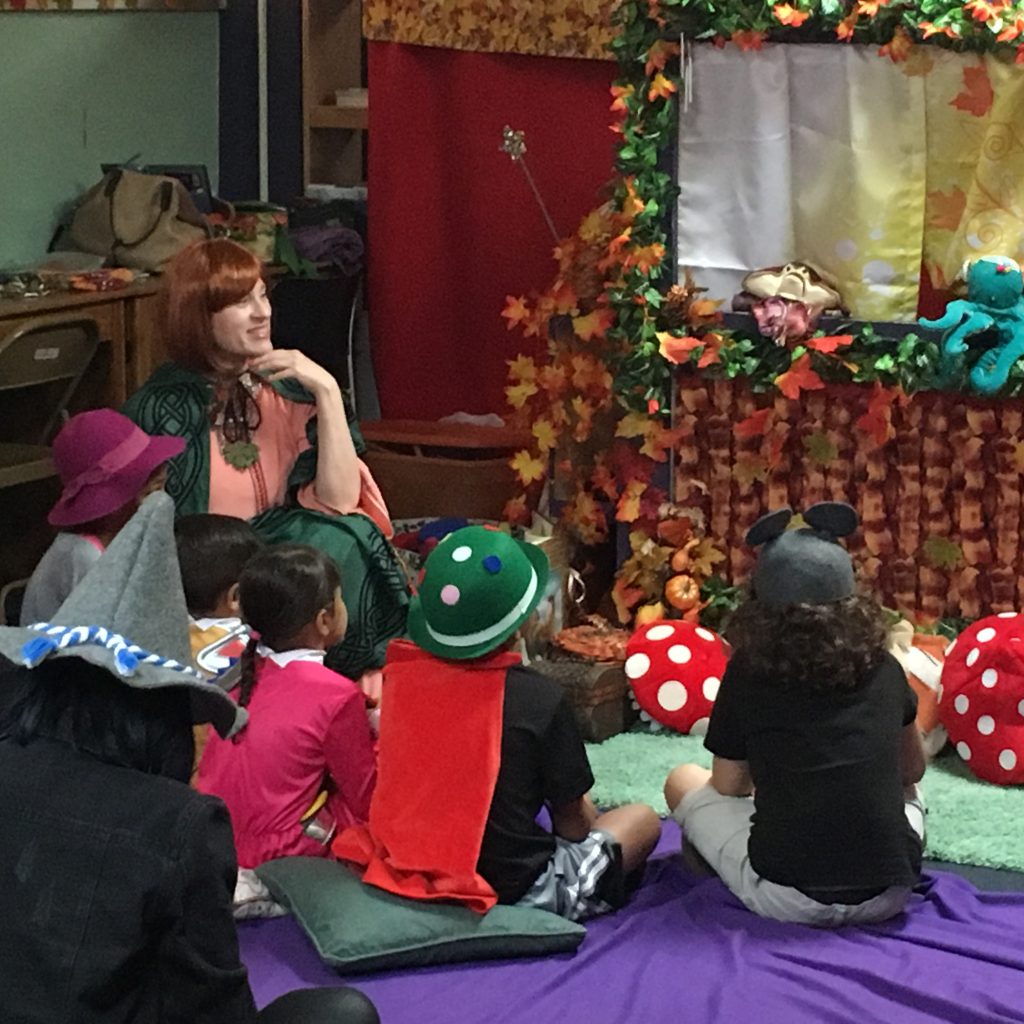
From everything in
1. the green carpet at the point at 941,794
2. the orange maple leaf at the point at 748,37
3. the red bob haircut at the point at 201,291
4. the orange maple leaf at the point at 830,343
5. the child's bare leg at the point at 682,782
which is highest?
the orange maple leaf at the point at 748,37

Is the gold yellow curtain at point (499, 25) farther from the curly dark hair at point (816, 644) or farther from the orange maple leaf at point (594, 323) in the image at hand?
the curly dark hair at point (816, 644)

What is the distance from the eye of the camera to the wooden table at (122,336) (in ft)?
15.2

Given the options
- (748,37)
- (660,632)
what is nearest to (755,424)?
(660,632)

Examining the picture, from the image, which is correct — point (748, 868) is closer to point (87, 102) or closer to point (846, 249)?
point (846, 249)

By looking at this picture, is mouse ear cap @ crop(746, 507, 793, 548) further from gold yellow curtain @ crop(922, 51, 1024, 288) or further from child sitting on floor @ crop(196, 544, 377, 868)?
gold yellow curtain @ crop(922, 51, 1024, 288)

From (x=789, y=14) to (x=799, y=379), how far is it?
0.82 meters

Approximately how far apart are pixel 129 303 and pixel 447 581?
7.76 ft

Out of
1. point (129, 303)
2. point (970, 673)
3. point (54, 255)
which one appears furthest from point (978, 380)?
point (54, 255)

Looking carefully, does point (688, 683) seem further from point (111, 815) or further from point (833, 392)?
point (111, 815)

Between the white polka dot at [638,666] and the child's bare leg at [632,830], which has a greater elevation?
the white polka dot at [638,666]

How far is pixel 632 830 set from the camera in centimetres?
303

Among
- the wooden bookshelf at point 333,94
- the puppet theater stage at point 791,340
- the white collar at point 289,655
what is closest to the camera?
the white collar at point 289,655

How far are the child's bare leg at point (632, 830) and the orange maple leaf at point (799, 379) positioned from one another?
1.27 meters

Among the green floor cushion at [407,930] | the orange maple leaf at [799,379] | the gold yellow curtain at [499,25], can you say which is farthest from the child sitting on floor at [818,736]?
the gold yellow curtain at [499,25]
